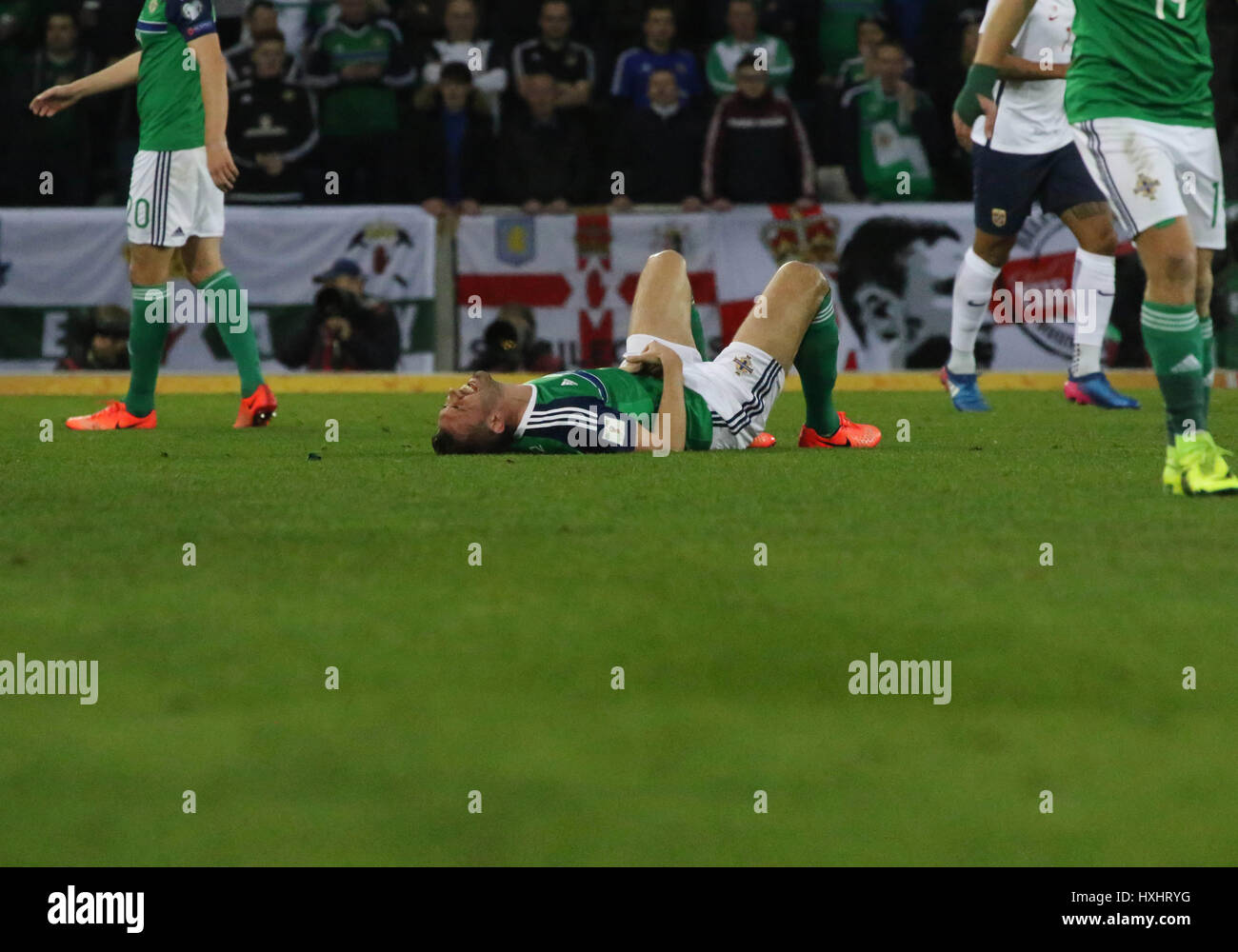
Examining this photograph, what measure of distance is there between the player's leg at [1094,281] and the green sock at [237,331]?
4115 mm

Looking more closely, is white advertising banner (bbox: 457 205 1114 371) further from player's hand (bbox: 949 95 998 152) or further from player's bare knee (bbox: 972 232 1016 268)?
player's hand (bbox: 949 95 998 152)

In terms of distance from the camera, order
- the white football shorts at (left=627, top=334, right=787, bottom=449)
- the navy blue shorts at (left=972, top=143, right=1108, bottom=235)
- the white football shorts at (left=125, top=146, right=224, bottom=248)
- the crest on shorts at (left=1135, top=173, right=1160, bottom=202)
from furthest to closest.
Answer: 1. the navy blue shorts at (left=972, top=143, right=1108, bottom=235)
2. the white football shorts at (left=125, top=146, right=224, bottom=248)
3. the white football shorts at (left=627, top=334, right=787, bottom=449)
4. the crest on shorts at (left=1135, top=173, right=1160, bottom=202)

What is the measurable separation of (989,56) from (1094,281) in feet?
8.75

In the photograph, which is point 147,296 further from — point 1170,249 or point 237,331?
point 1170,249

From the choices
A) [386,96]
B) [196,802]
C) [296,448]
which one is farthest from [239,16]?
[196,802]

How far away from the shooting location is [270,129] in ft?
49.0

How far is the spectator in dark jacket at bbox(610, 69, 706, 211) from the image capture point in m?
14.7

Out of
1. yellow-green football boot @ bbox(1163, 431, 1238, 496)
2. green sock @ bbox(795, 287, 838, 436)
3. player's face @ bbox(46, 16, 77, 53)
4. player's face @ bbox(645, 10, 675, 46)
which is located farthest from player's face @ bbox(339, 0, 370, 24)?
yellow-green football boot @ bbox(1163, 431, 1238, 496)

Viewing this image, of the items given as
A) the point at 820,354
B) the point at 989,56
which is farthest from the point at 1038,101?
the point at 820,354

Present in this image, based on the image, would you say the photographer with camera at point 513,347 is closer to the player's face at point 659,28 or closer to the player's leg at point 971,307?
the player's face at point 659,28

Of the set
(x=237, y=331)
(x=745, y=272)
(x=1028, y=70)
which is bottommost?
(x=745, y=272)

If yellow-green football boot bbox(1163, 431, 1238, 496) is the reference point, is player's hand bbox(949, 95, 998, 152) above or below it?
above

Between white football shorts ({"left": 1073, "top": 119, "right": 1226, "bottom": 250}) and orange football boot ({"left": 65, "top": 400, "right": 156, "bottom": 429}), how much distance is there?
4810mm
